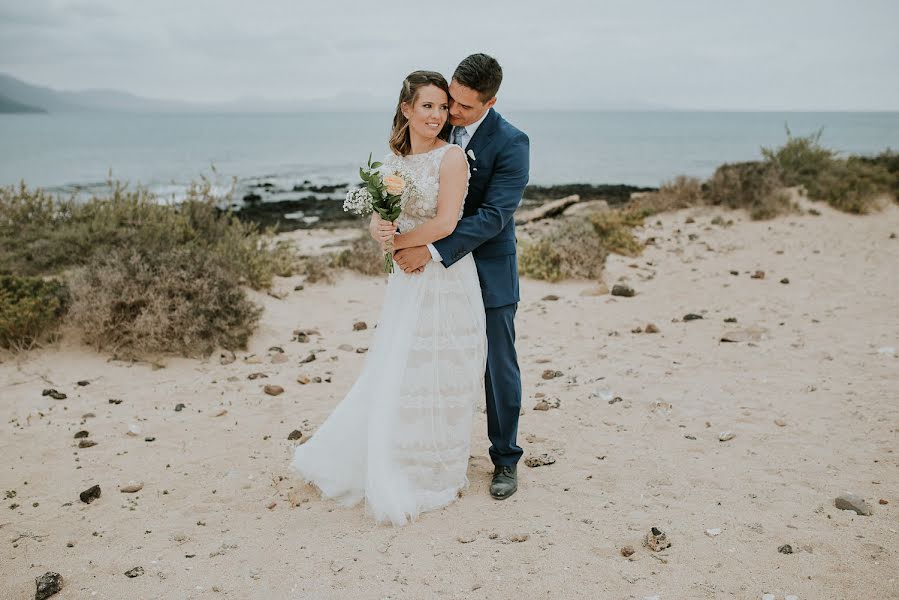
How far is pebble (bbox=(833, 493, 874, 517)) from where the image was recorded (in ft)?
12.2

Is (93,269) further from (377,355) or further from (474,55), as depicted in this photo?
(474,55)

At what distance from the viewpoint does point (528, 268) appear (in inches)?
409

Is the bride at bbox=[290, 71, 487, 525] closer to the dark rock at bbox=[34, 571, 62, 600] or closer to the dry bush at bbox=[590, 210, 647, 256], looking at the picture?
the dark rock at bbox=[34, 571, 62, 600]

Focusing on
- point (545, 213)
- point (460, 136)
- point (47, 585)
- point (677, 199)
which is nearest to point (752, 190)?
point (677, 199)

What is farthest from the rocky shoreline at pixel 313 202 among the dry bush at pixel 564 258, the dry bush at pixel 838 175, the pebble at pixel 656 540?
the pebble at pixel 656 540

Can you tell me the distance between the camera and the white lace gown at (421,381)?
394cm

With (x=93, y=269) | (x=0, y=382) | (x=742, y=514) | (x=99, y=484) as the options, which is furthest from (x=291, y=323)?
(x=742, y=514)

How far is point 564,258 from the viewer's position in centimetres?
1024

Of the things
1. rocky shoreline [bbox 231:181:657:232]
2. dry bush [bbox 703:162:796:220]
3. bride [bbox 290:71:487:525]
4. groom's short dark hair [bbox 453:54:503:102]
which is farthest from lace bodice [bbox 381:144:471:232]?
rocky shoreline [bbox 231:181:657:232]

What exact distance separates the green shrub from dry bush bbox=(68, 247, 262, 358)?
0.76 ft

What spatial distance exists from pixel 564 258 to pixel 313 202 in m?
14.9

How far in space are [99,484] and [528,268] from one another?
7.25 meters

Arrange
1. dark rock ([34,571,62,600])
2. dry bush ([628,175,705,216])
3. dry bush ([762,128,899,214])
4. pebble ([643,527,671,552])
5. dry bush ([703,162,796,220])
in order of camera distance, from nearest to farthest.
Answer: dark rock ([34,571,62,600]) → pebble ([643,527,671,552]) → dry bush ([703,162,796,220]) → dry bush ([762,128,899,214]) → dry bush ([628,175,705,216])

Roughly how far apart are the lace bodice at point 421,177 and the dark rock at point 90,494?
278cm
